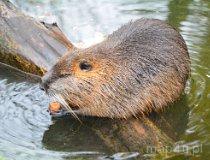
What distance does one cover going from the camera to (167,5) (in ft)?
22.5

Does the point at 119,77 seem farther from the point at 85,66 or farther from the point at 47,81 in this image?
the point at 47,81

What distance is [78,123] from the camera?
426cm

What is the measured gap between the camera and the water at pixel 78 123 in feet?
12.5

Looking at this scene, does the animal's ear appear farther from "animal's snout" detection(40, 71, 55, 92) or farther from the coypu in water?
"animal's snout" detection(40, 71, 55, 92)

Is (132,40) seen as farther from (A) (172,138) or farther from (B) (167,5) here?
(B) (167,5)

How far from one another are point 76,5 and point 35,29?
6.44 feet

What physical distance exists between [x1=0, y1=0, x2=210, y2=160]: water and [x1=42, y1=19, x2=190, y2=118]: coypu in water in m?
0.21

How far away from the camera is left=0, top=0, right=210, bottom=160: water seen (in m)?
3.81

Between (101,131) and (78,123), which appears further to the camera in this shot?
(78,123)

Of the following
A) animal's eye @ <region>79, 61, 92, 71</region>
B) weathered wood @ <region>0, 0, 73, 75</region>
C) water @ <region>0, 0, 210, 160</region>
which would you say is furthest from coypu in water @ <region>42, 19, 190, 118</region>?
weathered wood @ <region>0, 0, 73, 75</region>

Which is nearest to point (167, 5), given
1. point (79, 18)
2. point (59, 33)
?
point (79, 18)

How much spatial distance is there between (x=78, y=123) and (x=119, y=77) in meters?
0.46

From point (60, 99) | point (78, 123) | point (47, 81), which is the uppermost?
point (47, 81)

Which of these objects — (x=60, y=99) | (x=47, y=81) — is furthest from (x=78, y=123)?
(x=47, y=81)
